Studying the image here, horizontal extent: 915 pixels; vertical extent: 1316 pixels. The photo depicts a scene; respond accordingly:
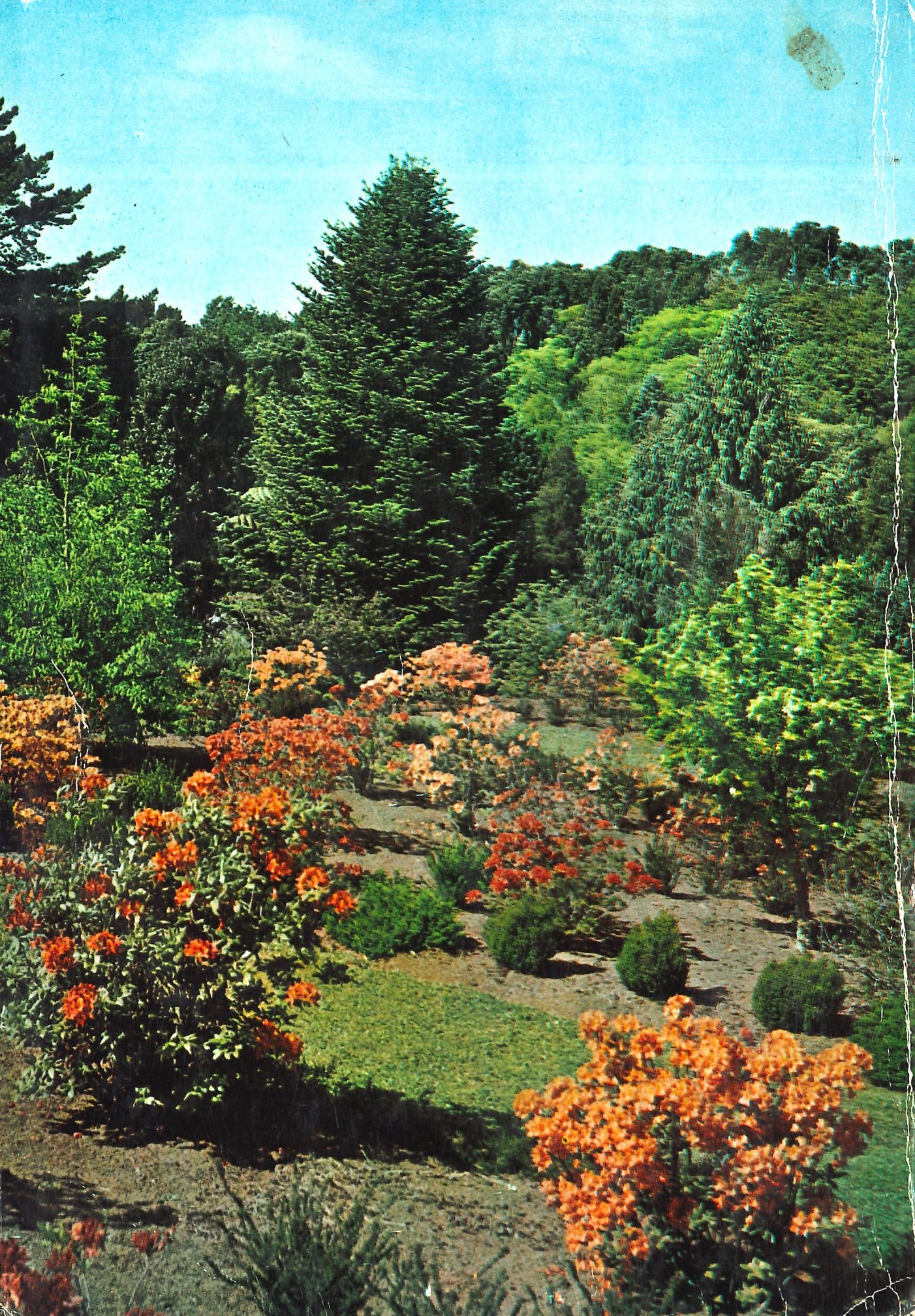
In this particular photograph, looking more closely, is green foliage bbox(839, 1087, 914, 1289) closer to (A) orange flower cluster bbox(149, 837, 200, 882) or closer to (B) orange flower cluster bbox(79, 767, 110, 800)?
(A) orange flower cluster bbox(149, 837, 200, 882)

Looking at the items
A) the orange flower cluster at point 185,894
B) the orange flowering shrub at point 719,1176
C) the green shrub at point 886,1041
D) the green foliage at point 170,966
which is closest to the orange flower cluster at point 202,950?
the green foliage at point 170,966

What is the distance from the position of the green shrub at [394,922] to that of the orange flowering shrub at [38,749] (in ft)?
4.62

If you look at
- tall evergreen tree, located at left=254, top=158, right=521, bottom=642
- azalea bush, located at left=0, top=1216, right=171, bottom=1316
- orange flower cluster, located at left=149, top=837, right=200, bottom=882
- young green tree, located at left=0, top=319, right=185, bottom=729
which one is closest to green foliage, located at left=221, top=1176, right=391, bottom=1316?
azalea bush, located at left=0, top=1216, right=171, bottom=1316

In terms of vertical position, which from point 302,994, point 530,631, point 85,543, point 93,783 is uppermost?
point 85,543

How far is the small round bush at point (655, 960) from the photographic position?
14.7 ft

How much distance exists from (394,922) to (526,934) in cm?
57

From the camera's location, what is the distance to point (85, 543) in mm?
5211

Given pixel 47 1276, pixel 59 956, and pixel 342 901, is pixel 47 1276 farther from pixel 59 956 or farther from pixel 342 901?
pixel 342 901

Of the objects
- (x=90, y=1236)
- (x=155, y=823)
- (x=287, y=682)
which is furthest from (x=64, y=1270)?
(x=287, y=682)

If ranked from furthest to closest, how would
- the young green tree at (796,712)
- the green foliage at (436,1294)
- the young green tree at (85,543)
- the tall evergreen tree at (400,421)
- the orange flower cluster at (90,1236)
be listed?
1. the young green tree at (85,543)
2. the tall evergreen tree at (400,421)
3. the orange flower cluster at (90,1236)
4. the young green tree at (796,712)
5. the green foliage at (436,1294)

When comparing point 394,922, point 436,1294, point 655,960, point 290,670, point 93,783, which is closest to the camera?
point 436,1294

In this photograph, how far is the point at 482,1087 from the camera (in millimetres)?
4500

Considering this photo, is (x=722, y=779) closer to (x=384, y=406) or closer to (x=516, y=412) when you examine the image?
(x=516, y=412)

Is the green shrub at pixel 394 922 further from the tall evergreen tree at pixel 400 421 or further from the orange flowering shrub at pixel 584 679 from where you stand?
the tall evergreen tree at pixel 400 421
